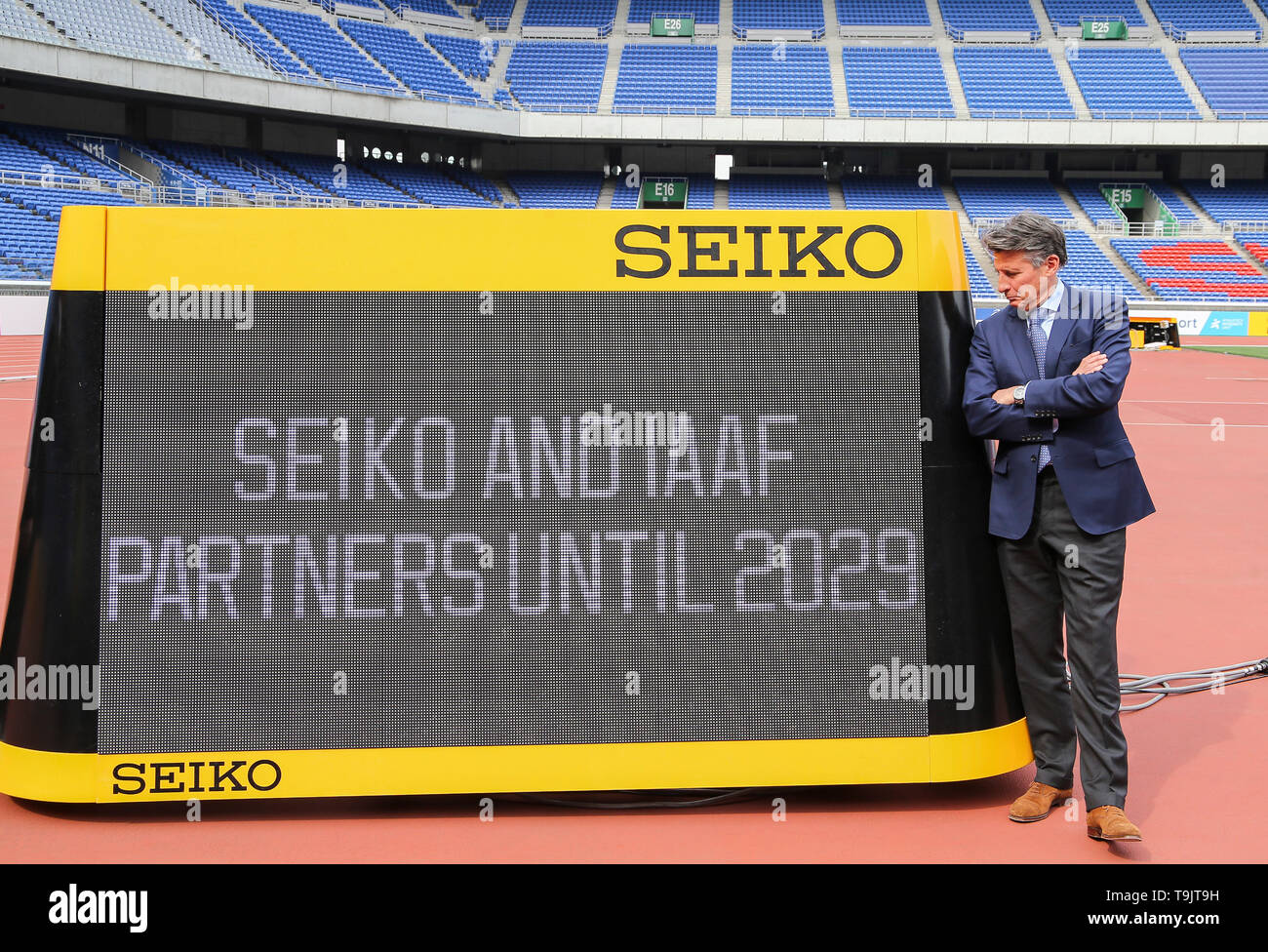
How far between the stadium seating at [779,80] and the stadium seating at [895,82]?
1.12 metres

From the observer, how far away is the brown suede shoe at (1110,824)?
2.98m

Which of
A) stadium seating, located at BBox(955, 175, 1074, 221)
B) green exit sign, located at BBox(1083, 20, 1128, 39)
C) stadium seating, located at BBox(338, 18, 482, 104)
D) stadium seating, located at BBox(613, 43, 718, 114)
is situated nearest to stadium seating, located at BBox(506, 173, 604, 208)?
stadium seating, located at BBox(613, 43, 718, 114)

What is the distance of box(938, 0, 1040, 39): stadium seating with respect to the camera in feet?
158

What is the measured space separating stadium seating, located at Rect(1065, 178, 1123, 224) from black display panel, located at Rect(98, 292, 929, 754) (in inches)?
1789

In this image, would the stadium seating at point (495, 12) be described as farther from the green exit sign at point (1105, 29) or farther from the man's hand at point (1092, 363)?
the man's hand at point (1092, 363)

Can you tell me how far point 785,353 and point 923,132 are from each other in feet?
143

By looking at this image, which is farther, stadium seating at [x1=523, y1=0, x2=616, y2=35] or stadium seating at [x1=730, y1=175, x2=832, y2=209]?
stadium seating at [x1=523, y1=0, x2=616, y2=35]

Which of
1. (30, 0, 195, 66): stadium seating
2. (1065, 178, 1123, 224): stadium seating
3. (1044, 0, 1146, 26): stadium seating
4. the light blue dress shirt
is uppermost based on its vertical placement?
(1044, 0, 1146, 26): stadium seating

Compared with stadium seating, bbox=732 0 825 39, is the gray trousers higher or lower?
lower

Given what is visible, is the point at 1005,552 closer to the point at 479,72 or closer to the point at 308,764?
the point at 308,764

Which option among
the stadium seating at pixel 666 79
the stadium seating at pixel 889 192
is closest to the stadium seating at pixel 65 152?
the stadium seating at pixel 666 79

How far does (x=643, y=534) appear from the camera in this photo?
317 cm

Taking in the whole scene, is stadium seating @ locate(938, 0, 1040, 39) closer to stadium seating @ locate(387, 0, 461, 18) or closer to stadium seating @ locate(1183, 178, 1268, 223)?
stadium seating @ locate(1183, 178, 1268, 223)

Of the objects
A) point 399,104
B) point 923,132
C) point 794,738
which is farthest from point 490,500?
point 923,132
